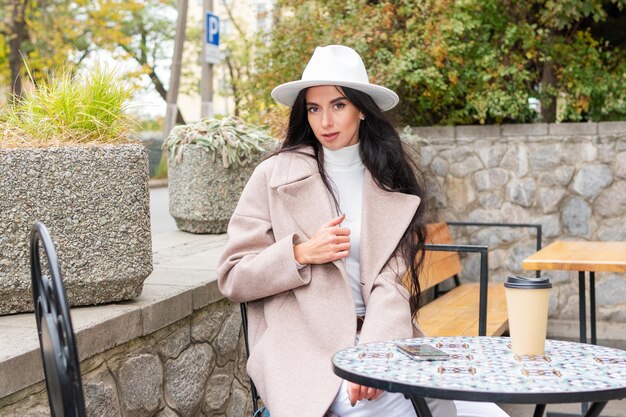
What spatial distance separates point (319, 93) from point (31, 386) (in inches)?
47.3

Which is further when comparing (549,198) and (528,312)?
(549,198)

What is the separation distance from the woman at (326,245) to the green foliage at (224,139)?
221 cm

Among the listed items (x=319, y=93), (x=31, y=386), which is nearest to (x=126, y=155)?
(x=319, y=93)

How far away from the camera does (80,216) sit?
2.64 m

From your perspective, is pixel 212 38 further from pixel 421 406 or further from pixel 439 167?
pixel 421 406

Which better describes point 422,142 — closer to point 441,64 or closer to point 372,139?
point 441,64

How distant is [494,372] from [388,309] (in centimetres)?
67

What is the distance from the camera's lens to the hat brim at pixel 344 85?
8.77 feet

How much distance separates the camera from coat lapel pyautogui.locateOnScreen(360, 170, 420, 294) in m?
2.59

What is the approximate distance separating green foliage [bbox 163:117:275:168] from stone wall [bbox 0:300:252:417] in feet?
5.23

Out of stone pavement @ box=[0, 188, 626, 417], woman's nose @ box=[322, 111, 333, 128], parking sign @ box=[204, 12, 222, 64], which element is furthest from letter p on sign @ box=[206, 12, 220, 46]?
woman's nose @ box=[322, 111, 333, 128]

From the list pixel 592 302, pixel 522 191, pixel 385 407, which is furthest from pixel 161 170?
pixel 385 407

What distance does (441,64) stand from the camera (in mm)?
6758

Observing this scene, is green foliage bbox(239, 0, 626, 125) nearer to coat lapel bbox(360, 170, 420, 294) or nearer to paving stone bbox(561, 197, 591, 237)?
paving stone bbox(561, 197, 591, 237)
